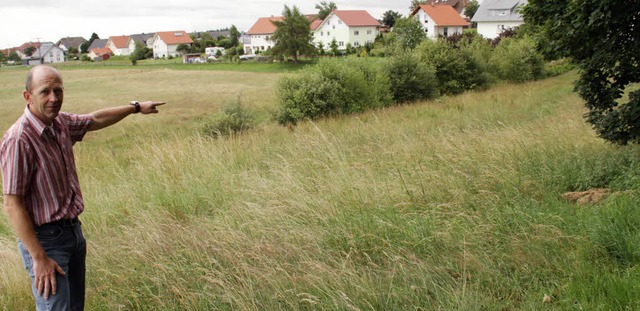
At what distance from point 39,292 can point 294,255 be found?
1832mm

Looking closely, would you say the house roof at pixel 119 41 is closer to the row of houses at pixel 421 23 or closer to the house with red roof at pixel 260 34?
the row of houses at pixel 421 23

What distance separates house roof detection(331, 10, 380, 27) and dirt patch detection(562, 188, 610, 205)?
3626 inches

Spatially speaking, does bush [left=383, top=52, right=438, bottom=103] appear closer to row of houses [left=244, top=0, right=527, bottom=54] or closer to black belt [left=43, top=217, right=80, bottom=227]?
black belt [left=43, top=217, right=80, bottom=227]

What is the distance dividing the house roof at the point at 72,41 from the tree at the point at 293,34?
81.0m

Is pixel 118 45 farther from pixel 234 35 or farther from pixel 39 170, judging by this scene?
pixel 39 170

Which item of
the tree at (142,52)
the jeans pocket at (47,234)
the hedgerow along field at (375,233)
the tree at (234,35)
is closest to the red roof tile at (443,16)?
the tree at (234,35)

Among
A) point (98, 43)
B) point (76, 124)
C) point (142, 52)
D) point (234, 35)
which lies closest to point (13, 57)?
point (142, 52)

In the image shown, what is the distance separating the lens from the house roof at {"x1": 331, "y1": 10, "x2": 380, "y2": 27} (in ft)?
313

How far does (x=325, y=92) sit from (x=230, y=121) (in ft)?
12.4

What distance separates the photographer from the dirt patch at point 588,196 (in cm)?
527

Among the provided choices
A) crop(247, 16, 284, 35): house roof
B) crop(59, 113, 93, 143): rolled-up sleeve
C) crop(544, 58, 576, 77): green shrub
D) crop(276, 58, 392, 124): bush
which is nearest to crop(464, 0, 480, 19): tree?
crop(247, 16, 284, 35): house roof

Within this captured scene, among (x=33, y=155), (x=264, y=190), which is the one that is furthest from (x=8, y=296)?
(x=264, y=190)

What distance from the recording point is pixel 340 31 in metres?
97.2

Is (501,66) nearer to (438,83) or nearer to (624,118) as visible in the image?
(438,83)
